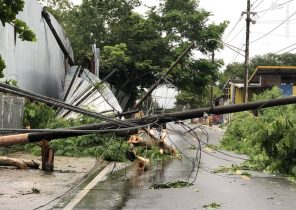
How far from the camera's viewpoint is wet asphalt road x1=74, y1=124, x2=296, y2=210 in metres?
9.77

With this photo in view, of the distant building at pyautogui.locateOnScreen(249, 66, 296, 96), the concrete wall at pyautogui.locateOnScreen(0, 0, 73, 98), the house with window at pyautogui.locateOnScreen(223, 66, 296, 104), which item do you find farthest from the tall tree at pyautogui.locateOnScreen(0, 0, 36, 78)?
the distant building at pyautogui.locateOnScreen(249, 66, 296, 96)

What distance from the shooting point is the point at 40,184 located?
470 inches

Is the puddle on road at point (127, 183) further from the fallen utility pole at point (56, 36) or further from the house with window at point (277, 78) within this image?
the house with window at point (277, 78)

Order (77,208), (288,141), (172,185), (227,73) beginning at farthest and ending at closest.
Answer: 1. (227,73)
2. (288,141)
3. (172,185)
4. (77,208)

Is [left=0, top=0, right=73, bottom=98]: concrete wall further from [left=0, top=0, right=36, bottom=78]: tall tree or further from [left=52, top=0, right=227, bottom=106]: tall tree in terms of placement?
[left=0, top=0, right=36, bottom=78]: tall tree

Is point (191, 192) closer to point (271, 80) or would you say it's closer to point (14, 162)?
point (14, 162)

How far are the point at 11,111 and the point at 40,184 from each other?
733 cm

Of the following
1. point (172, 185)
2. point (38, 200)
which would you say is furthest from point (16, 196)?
point (172, 185)

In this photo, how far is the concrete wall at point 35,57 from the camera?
20102 mm

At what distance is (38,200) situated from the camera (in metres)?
9.97

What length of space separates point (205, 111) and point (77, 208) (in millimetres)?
2905

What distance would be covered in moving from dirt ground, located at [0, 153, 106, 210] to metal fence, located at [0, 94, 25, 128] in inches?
105

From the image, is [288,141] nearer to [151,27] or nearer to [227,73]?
[151,27]

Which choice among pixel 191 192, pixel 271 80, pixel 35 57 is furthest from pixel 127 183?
pixel 271 80
